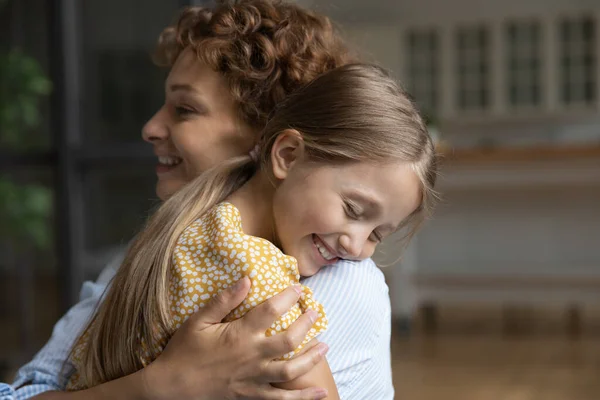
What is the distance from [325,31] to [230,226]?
1.53 feet

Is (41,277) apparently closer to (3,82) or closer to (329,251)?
(3,82)

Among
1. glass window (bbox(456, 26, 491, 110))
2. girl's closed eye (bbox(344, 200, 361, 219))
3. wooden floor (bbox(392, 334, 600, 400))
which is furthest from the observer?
glass window (bbox(456, 26, 491, 110))

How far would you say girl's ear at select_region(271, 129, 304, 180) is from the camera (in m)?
1.05

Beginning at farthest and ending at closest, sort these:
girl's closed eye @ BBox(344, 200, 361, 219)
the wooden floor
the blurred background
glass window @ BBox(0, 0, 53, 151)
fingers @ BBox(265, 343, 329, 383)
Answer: the wooden floor
glass window @ BBox(0, 0, 53, 151)
the blurred background
girl's closed eye @ BBox(344, 200, 361, 219)
fingers @ BBox(265, 343, 329, 383)

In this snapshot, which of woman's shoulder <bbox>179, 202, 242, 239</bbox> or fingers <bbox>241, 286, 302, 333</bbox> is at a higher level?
woman's shoulder <bbox>179, 202, 242, 239</bbox>

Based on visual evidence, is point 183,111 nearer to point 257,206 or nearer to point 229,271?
point 257,206

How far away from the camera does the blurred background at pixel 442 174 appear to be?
263 cm

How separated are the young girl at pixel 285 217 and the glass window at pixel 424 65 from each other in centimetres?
533

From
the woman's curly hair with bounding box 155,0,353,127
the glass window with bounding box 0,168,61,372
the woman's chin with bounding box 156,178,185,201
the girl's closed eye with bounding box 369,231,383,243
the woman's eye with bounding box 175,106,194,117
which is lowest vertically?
the glass window with bounding box 0,168,61,372

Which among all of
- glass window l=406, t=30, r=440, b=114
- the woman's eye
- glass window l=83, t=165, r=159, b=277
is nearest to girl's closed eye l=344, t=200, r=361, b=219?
the woman's eye

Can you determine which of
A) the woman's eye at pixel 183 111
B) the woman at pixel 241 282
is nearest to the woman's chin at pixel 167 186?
the woman at pixel 241 282

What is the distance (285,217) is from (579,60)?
555cm

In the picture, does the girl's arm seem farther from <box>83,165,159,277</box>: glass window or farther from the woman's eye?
<box>83,165,159,277</box>: glass window

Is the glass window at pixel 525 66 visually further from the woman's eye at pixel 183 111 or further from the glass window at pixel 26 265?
the woman's eye at pixel 183 111
